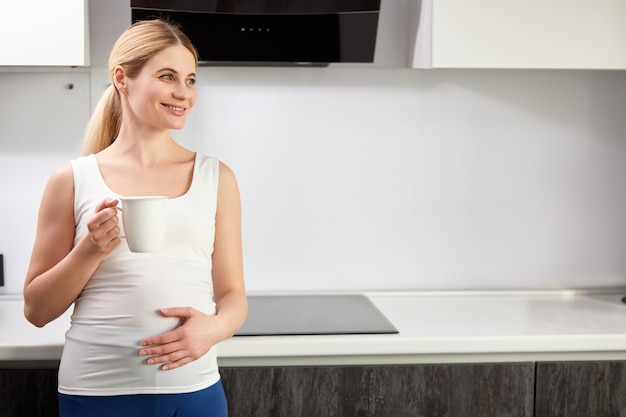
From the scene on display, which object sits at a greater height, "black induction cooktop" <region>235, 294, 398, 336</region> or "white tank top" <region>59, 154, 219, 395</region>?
"white tank top" <region>59, 154, 219, 395</region>

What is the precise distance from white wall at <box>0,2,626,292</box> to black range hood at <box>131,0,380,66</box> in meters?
0.21

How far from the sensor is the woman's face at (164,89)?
1.41 metres

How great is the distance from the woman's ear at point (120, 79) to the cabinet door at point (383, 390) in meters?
0.65

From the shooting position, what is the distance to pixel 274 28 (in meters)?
1.99

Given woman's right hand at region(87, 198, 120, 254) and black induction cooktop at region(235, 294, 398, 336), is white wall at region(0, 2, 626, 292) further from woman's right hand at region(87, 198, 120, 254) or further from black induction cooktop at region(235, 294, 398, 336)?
woman's right hand at region(87, 198, 120, 254)

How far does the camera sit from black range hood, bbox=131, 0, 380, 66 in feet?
6.37

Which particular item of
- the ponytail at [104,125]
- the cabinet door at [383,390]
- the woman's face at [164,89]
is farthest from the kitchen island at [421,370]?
the woman's face at [164,89]

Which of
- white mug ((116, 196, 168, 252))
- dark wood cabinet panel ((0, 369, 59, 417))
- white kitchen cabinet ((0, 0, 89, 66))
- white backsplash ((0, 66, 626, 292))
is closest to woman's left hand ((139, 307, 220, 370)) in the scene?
white mug ((116, 196, 168, 252))

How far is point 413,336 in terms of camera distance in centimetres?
178

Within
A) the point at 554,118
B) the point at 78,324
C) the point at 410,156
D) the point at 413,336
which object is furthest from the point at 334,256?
the point at 78,324

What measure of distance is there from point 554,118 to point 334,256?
741mm

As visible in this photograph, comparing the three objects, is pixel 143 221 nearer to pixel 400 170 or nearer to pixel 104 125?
pixel 104 125

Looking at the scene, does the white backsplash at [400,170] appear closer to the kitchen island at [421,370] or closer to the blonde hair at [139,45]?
the kitchen island at [421,370]

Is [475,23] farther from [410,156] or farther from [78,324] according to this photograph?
[78,324]
